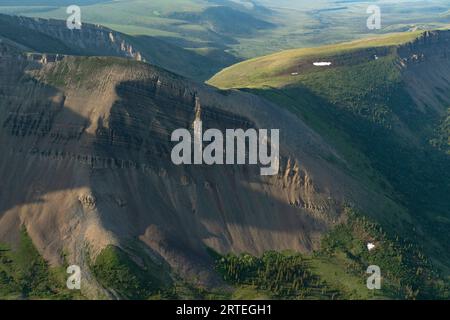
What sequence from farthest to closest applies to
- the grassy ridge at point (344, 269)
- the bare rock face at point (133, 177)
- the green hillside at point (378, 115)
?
1. the green hillside at point (378, 115)
2. the bare rock face at point (133, 177)
3. the grassy ridge at point (344, 269)

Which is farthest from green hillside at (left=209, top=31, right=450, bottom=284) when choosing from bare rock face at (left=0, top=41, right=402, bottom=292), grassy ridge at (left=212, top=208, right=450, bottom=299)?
bare rock face at (left=0, top=41, right=402, bottom=292)

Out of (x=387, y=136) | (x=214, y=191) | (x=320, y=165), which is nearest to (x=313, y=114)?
(x=387, y=136)

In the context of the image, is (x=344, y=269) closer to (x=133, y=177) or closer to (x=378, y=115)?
(x=133, y=177)

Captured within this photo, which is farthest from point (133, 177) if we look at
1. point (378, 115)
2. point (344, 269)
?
point (378, 115)

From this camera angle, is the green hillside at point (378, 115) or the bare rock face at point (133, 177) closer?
the bare rock face at point (133, 177)

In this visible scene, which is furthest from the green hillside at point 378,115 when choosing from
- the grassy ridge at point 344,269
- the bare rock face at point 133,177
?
the bare rock face at point 133,177

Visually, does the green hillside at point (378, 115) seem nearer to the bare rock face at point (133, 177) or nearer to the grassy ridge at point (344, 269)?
the grassy ridge at point (344, 269)

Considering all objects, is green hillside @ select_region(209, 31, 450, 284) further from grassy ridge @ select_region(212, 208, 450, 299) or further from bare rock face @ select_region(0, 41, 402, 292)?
bare rock face @ select_region(0, 41, 402, 292)
